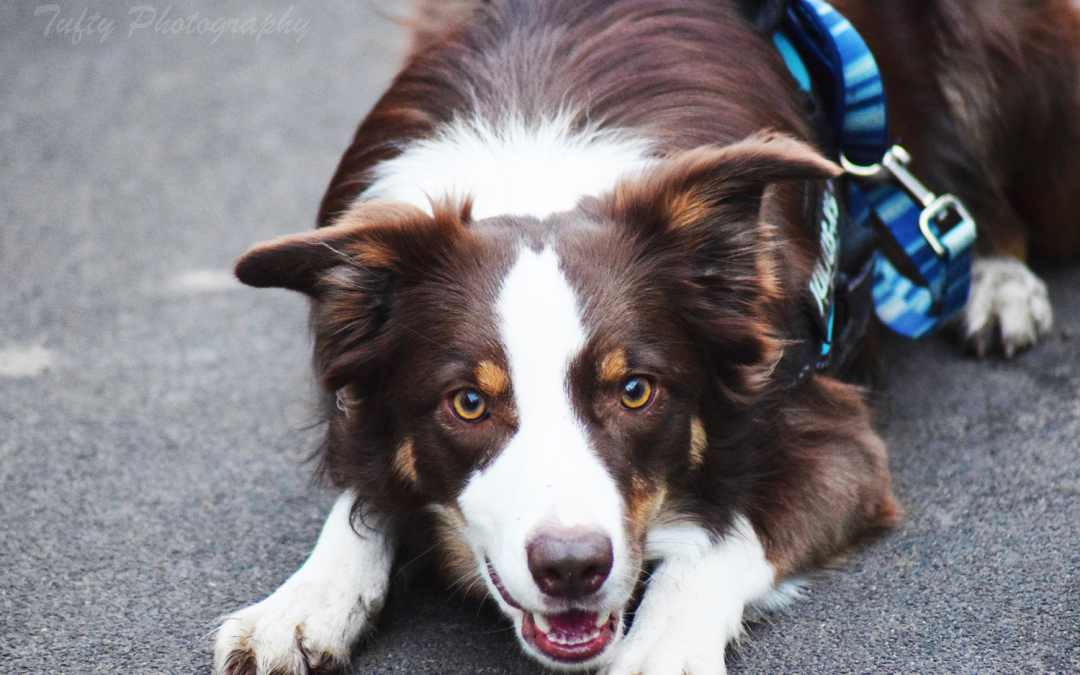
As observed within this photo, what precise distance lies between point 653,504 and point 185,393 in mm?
2121

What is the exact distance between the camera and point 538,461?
2230mm

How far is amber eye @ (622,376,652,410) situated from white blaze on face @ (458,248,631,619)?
15cm

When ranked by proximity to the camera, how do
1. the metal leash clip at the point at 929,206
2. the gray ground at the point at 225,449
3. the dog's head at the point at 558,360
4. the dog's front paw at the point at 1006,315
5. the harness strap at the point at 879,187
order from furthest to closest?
the dog's front paw at the point at 1006,315
the metal leash clip at the point at 929,206
the harness strap at the point at 879,187
the gray ground at the point at 225,449
the dog's head at the point at 558,360

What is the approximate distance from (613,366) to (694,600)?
0.62 metres

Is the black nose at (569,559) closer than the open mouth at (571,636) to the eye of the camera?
Yes

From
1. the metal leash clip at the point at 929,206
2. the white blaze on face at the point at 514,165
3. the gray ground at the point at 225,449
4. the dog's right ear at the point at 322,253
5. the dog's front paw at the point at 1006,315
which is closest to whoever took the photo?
the dog's right ear at the point at 322,253

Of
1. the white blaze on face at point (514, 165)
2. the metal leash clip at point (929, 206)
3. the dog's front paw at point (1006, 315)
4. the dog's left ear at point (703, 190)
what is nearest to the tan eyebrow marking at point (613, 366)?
the dog's left ear at point (703, 190)

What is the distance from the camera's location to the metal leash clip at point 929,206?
10.9 ft

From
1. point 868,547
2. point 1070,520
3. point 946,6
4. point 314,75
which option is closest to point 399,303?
point 868,547

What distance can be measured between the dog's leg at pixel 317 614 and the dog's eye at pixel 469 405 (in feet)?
1.77

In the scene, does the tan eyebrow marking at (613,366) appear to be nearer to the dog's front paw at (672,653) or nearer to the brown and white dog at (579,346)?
the brown and white dog at (579,346)

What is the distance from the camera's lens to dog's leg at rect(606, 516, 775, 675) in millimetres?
2361

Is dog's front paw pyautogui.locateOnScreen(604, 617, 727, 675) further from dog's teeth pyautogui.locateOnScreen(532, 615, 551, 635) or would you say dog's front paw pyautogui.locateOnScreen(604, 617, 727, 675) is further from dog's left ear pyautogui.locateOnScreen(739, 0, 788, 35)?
dog's left ear pyautogui.locateOnScreen(739, 0, 788, 35)

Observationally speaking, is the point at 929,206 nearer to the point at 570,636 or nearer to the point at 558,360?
the point at 558,360
